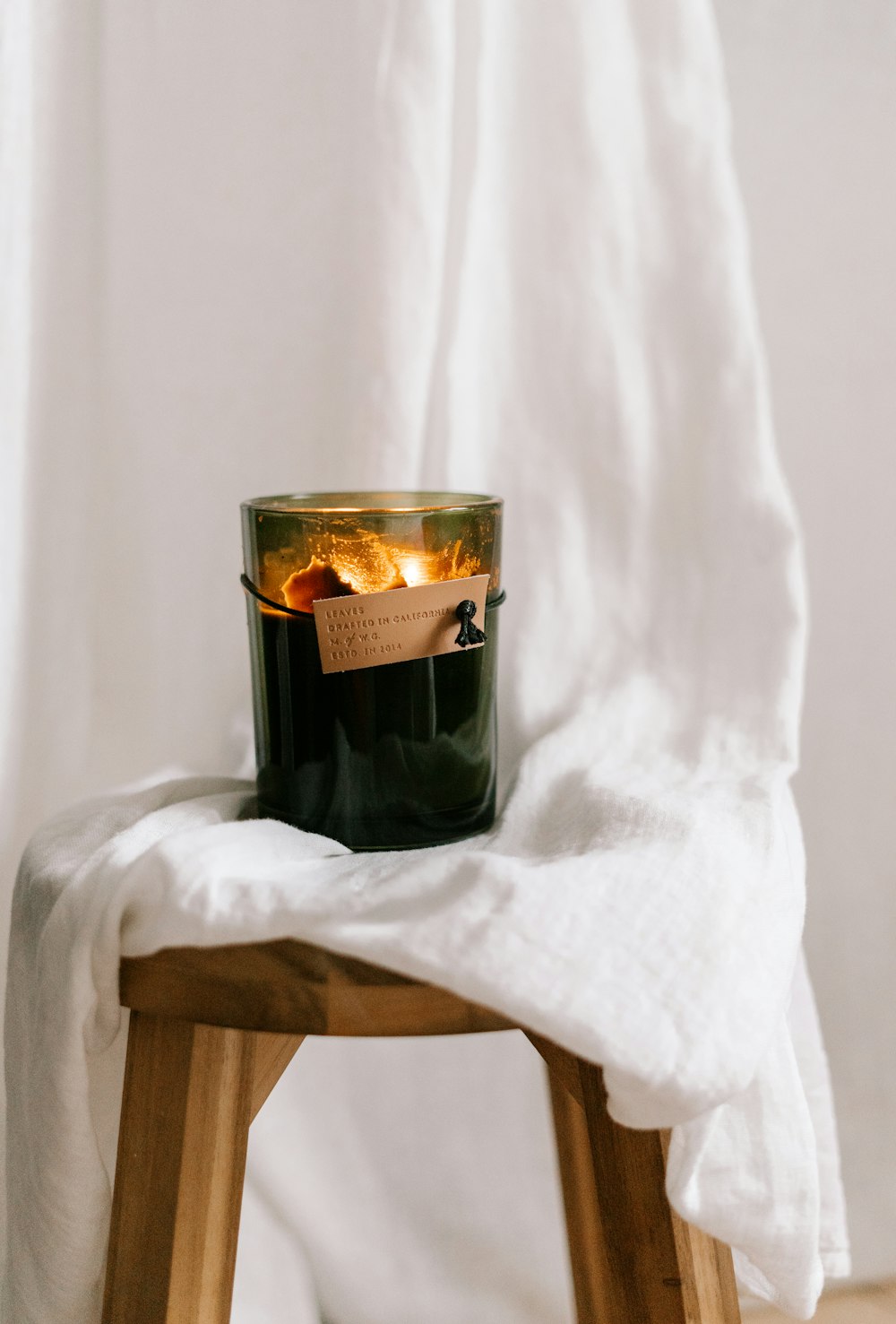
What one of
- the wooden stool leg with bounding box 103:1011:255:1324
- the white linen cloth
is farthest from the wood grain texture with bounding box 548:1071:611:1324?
the wooden stool leg with bounding box 103:1011:255:1324

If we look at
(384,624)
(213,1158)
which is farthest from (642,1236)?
(384,624)

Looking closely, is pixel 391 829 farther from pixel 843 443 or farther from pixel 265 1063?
pixel 843 443

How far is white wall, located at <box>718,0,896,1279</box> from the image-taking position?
805 millimetres

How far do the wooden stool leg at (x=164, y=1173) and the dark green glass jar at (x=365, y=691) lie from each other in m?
0.13

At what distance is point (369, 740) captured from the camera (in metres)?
0.52

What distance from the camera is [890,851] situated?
88 cm

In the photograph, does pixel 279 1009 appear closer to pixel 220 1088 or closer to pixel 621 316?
pixel 220 1088

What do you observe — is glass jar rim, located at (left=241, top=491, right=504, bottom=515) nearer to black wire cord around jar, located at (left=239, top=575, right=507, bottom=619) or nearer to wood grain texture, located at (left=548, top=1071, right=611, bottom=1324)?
black wire cord around jar, located at (left=239, top=575, right=507, bottom=619)

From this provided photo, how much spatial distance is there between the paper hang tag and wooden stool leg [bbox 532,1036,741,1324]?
183 millimetres

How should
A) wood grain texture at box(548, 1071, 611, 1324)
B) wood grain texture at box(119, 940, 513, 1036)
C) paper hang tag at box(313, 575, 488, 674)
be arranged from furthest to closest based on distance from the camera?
1. wood grain texture at box(548, 1071, 611, 1324)
2. paper hang tag at box(313, 575, 488, 674)
3. wood grain texture at box(119, 940, 513, 1036)

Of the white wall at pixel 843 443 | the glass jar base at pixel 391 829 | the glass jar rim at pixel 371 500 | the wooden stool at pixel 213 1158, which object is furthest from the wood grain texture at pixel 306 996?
the white wall at pixel 843 443

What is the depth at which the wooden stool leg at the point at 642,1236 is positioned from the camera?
1.45ft

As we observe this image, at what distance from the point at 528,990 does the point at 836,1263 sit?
35 centimetres

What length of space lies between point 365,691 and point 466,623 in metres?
0.06
